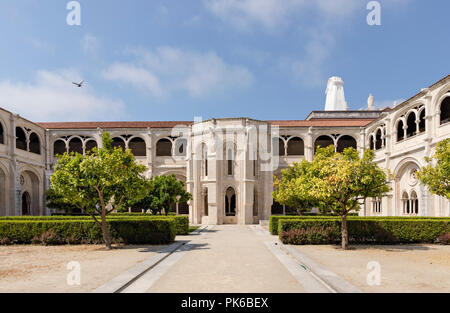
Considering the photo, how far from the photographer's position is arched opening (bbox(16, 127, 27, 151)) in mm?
35419

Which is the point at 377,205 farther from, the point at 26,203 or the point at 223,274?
the point at 26,203

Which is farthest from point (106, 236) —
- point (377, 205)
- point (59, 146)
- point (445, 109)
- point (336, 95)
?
point (336, 95)

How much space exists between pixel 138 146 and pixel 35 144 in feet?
40.8

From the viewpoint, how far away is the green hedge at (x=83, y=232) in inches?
617

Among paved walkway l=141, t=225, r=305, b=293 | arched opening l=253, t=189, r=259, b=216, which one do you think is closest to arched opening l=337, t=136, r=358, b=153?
arched opening l=253, t=189, r=259, b=216

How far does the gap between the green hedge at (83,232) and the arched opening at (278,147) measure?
24792 mm

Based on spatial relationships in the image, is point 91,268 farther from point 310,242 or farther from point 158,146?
point 158,146

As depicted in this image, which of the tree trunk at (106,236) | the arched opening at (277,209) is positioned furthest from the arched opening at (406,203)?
the tree trunk at (106,236)

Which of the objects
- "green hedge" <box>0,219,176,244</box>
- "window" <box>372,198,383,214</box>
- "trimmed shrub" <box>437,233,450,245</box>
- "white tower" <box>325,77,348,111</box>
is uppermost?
"white tower" <box>325,77,348,111</box>

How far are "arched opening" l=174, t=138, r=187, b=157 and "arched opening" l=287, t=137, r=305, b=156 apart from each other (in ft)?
45.1

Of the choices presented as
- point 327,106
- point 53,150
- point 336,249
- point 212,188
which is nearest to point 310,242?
point 336,249

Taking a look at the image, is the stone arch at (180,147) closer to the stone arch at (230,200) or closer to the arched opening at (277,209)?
the stone arch at (230,200)

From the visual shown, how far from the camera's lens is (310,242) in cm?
1580

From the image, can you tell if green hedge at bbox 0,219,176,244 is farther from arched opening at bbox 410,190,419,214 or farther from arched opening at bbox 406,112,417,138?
arched opening at bbox 406,112,417,138
